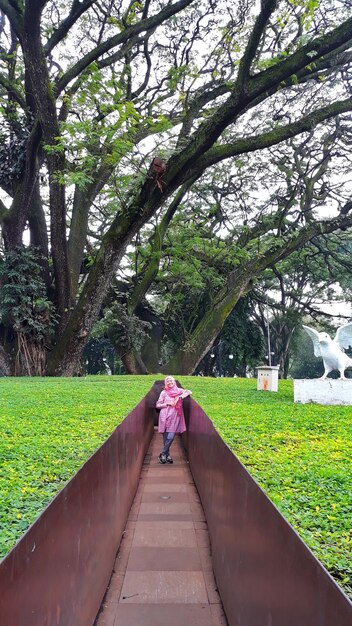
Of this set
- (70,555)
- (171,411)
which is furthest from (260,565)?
(171,411)

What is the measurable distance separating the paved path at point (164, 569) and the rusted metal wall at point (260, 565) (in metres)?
0.17

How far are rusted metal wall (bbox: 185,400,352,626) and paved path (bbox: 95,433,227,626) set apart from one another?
0.17 meters

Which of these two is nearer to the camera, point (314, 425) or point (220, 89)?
point (314, 425)

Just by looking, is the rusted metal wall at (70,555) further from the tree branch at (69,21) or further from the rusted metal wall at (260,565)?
the tree branch at (69,21)

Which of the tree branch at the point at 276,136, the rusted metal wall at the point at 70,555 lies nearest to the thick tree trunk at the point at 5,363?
the tree branch at the point at 276,136

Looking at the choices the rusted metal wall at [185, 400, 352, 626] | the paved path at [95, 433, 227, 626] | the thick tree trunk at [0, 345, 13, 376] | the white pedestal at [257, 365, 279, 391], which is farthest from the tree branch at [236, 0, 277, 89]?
the thick tree trunk at [0, 345, 13, 376]

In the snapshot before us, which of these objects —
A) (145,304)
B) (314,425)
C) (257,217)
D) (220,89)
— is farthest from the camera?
(145,304)

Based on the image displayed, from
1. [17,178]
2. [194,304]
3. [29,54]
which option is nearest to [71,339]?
[17,178]

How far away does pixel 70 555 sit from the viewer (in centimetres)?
230

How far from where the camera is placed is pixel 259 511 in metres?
2.24

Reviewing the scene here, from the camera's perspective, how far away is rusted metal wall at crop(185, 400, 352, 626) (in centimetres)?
146

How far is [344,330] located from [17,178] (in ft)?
30.7

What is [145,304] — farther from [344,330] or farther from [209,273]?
[344,330]

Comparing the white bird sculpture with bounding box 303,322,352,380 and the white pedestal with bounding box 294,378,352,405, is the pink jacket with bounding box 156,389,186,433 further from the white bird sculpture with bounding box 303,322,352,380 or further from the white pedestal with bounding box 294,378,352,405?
the white bird sculpture with bounding box 303,322,352,380
